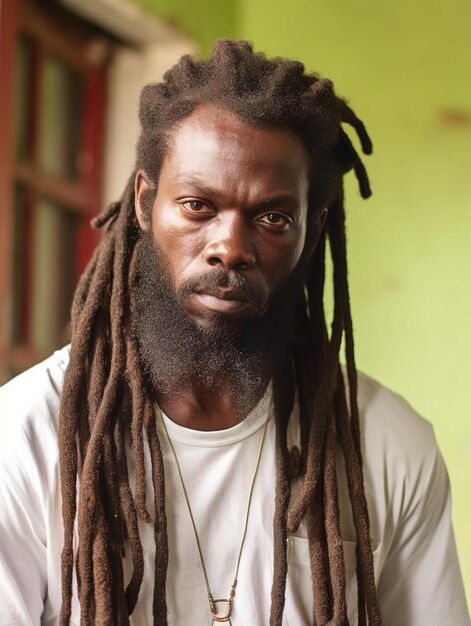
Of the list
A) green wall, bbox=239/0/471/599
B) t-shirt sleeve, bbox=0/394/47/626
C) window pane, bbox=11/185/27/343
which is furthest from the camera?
window pane, bbox=11/185/27/343

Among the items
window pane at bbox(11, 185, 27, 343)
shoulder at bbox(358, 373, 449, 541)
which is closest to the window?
window pane at bbox(11, 185, 27, 343)

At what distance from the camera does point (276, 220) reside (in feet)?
4.65

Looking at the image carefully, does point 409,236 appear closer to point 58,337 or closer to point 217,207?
point 58,337

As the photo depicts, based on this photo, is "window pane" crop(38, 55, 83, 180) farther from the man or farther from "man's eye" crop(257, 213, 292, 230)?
"man's eye" crop(257, 213, 292, 230)

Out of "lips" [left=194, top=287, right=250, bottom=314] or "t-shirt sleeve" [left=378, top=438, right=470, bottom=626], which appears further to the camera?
"t-shirt sleeve" [left=378, top=438, right=470, bottom=626]

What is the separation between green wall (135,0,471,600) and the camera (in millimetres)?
2531

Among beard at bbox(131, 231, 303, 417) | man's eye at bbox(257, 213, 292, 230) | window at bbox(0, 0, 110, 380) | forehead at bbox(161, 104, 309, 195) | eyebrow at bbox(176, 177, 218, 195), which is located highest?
window at bbox(0, 0, 110, 380)

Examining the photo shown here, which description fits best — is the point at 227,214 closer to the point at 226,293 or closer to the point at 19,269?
the point at 226,293

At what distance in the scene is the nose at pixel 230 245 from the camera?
135 cm

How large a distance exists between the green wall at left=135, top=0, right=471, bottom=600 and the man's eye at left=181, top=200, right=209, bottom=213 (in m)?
1.29

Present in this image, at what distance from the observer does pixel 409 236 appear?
2.62 metres

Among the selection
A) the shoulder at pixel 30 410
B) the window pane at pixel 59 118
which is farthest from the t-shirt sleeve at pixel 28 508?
the window pane at pixel 59 118

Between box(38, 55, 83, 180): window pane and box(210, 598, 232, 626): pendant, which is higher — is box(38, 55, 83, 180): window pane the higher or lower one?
the higher one

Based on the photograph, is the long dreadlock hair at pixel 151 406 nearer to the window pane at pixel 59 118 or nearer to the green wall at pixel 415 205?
the green wall at pixel 415 205
